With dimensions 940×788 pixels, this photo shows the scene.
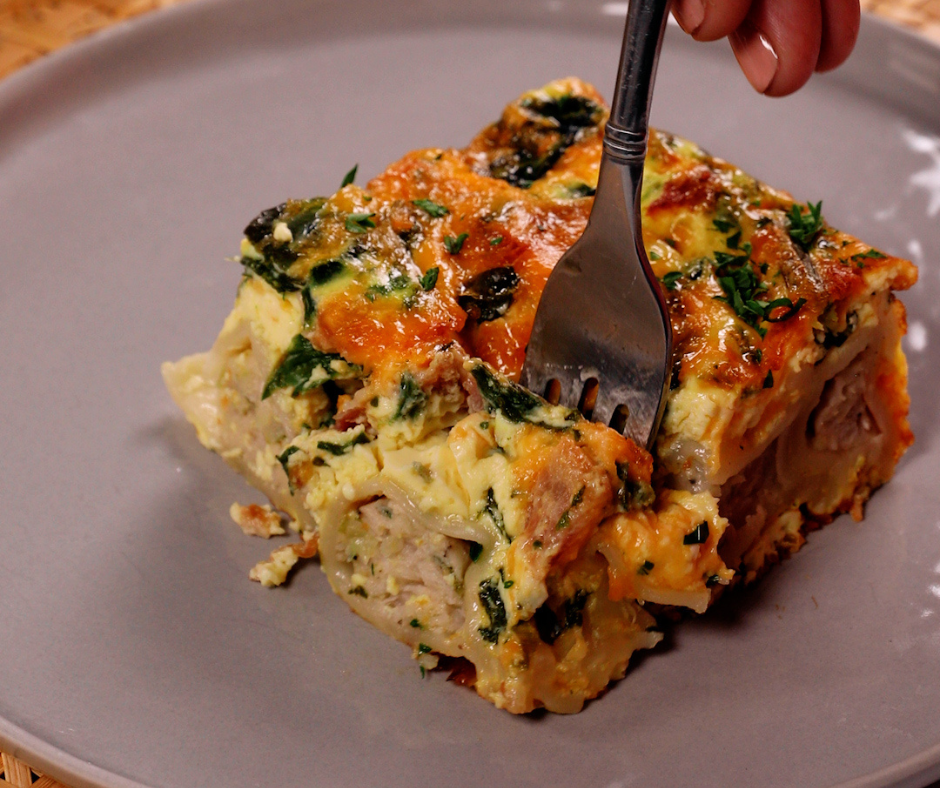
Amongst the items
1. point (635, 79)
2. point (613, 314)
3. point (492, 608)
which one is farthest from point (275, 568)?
point (635, 79)

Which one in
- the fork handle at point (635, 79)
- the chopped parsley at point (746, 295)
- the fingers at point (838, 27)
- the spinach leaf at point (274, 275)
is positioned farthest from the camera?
the spinach leaf at point (274, 275)

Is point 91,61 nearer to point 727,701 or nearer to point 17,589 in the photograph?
point 17,589

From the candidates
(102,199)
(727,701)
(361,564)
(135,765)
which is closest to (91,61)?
(102,199)

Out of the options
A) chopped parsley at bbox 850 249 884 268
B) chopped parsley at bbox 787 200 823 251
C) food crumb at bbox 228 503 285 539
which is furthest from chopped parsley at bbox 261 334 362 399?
chopped parsley at bbox 850 249 884 268

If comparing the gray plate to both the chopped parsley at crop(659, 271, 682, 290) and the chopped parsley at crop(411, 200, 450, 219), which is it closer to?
the chopped parsley at crop(659, 271, 682, 290)

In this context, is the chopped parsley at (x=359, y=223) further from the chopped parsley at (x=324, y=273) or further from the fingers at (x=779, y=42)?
the fingers at (x=779, y=42)

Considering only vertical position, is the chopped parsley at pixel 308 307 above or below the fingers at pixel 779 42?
below

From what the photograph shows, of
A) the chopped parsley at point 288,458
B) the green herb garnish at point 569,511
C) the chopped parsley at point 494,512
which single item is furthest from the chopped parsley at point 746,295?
the chopped parsley at point 288,458
